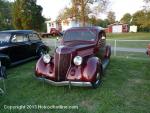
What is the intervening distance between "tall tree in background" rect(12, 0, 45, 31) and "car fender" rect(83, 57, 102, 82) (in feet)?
118

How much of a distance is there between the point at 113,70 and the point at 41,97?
12.0 feet

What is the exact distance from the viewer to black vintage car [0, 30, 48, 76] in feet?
29.9

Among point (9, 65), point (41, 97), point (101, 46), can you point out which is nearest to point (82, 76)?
point (41, 97)

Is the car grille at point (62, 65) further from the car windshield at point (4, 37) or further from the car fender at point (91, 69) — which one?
the car windshield at point (4, 37)

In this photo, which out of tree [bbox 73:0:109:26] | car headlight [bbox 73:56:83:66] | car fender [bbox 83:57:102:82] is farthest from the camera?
tree [bbox 73:0:109:26]

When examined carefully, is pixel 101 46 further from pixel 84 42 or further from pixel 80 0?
pixel 80 0

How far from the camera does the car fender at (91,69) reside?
19.6 ft

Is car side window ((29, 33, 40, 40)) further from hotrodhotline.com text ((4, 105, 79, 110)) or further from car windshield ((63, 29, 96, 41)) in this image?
hotrodhotline.com text ((4, 105, 79, 110))

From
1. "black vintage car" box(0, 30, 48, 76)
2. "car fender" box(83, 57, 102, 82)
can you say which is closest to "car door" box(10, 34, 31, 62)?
"black vintage car" box(0, 30, 48, 76)

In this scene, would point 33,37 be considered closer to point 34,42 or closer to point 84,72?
point 34,42

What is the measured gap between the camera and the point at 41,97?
595cm

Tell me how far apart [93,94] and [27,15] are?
3729 cm

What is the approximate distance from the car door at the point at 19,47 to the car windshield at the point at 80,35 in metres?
2.63

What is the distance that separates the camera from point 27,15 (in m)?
41.0
